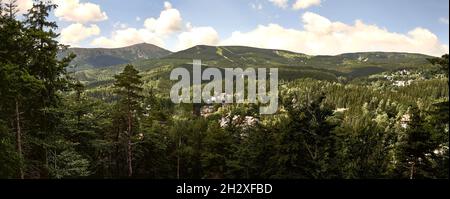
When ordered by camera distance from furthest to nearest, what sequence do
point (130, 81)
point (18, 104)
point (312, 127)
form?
point (130, 81)
point (312, 127)
point (18, 104)

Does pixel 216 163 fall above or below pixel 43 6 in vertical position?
below

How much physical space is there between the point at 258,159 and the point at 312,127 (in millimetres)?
17050

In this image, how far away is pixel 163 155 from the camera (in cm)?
5503

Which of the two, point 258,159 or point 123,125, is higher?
point 123,125

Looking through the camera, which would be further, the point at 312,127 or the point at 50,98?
the point at 312,127

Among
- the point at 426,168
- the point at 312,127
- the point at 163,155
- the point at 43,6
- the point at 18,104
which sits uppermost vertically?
the point at 43,6

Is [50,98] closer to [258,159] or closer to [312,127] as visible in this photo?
[312,127]
